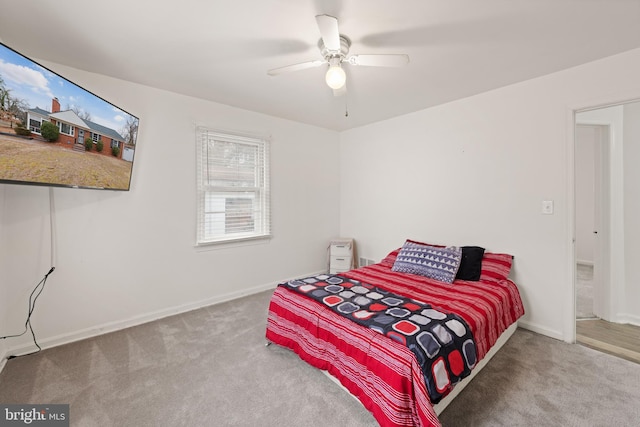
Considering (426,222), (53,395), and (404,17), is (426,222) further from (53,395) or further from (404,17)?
(53,395)

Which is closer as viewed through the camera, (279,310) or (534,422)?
(534,422)

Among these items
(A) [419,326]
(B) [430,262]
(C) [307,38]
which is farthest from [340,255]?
(C) [307,38]

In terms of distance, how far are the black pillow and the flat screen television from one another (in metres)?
3.39

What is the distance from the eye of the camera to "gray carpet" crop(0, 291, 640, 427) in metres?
1.57

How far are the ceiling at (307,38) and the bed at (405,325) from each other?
1.78 meters

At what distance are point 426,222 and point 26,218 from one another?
157 inches

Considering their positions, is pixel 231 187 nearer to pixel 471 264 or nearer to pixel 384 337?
pixel 384 337

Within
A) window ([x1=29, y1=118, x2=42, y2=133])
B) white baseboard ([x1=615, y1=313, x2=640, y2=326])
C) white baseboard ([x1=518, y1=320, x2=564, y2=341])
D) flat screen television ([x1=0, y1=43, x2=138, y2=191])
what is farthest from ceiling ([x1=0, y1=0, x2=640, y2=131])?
white baseboard ([x1=615, y1=313, x2=640, y2=326])

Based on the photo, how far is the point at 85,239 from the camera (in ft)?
8.10

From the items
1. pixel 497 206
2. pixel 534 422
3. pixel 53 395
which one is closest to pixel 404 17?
pixel 497 206

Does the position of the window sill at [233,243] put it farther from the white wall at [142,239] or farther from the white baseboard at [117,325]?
the white baseboard at [117,325]

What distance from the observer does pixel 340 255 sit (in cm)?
405

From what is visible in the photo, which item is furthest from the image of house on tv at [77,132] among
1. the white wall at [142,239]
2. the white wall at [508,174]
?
the white wall at [508,174]

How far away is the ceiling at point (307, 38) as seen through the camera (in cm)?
161
